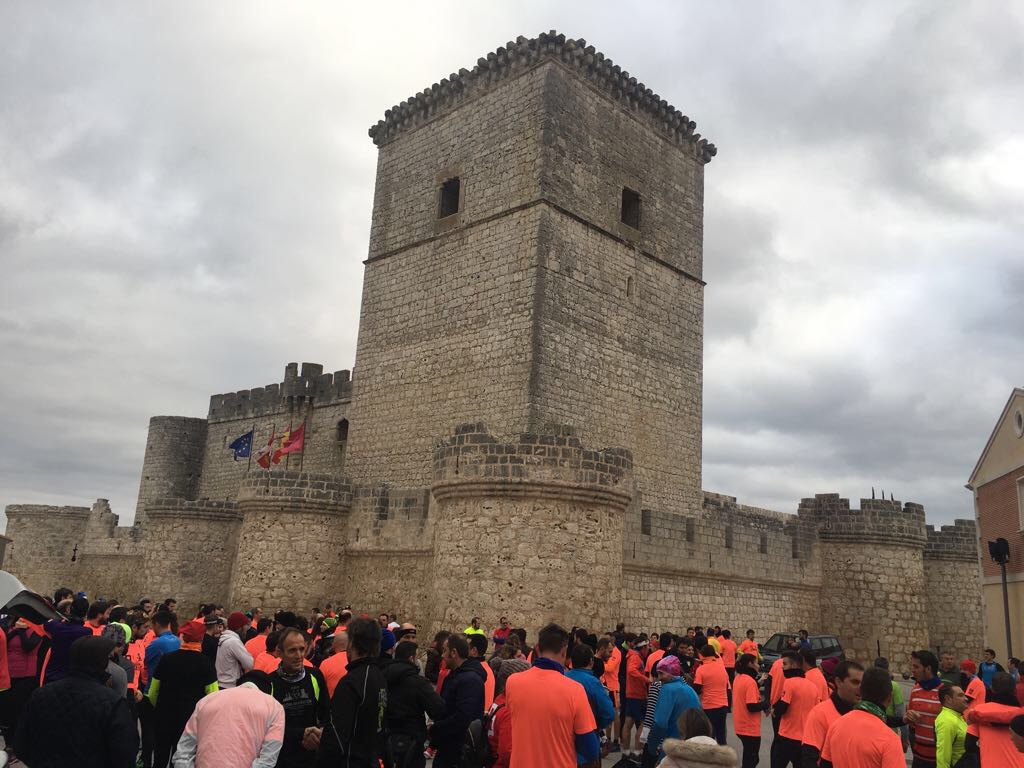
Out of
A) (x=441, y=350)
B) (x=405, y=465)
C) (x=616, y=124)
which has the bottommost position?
(x=405, y=465)

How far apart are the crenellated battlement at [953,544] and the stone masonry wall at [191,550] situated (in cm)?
1723

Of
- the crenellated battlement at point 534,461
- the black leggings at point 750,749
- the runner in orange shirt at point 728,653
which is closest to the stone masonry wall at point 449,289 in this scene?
the crenellated battlement at point 534,461

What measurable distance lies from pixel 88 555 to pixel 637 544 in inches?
879

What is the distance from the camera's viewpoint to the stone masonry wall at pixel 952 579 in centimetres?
2214

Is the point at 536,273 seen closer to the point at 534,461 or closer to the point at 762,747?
the point at 534,461

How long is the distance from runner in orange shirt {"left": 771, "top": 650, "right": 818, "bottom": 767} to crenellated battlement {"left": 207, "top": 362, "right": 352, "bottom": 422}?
2304 centimetres

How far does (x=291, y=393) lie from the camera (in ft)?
101

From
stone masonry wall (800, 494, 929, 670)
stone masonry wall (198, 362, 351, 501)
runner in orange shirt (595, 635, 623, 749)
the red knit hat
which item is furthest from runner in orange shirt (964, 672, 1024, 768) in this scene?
stone masonry wall (198, 362, 351, 501)

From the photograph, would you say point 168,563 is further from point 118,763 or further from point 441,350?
point 118,763

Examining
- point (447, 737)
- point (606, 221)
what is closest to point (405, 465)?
point (606, 221)

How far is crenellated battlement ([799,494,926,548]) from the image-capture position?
67.2 feet

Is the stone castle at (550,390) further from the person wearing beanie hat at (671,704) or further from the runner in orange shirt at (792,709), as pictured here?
the person wearing beanie hat at (671,704)

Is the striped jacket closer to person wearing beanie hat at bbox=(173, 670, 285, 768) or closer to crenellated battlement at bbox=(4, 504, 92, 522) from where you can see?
person wearing beanie hat at bbox=(173, 670, 285, 768)

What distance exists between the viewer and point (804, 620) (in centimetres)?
2008
